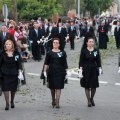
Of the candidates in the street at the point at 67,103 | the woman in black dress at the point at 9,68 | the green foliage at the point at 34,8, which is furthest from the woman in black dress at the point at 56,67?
the green foliage at the point at 34,8

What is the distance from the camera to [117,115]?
1060cm

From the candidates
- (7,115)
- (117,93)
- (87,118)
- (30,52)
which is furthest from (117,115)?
(30,52)

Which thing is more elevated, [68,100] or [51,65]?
[51,65]

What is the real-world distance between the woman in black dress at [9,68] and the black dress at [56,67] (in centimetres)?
72

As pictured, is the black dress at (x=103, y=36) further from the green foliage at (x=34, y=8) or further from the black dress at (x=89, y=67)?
the black dress at (x=89, y=67)

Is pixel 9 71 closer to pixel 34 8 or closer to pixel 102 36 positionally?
pixel 102 36

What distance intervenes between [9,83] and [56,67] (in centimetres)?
115

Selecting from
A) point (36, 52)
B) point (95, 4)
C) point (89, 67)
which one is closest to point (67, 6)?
point (95, 4)

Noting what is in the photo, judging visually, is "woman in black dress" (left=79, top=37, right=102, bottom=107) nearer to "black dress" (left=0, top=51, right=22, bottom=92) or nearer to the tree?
"black dress" (left=0, top=51, right=22, bottom=92)

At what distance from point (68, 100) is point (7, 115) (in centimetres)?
244

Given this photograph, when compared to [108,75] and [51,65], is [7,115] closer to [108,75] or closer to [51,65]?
[51,65]

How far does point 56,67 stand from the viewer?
37.5 ft

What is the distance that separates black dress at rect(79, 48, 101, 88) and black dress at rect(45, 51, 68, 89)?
1.70 ft

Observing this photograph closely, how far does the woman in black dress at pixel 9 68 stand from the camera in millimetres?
11242
